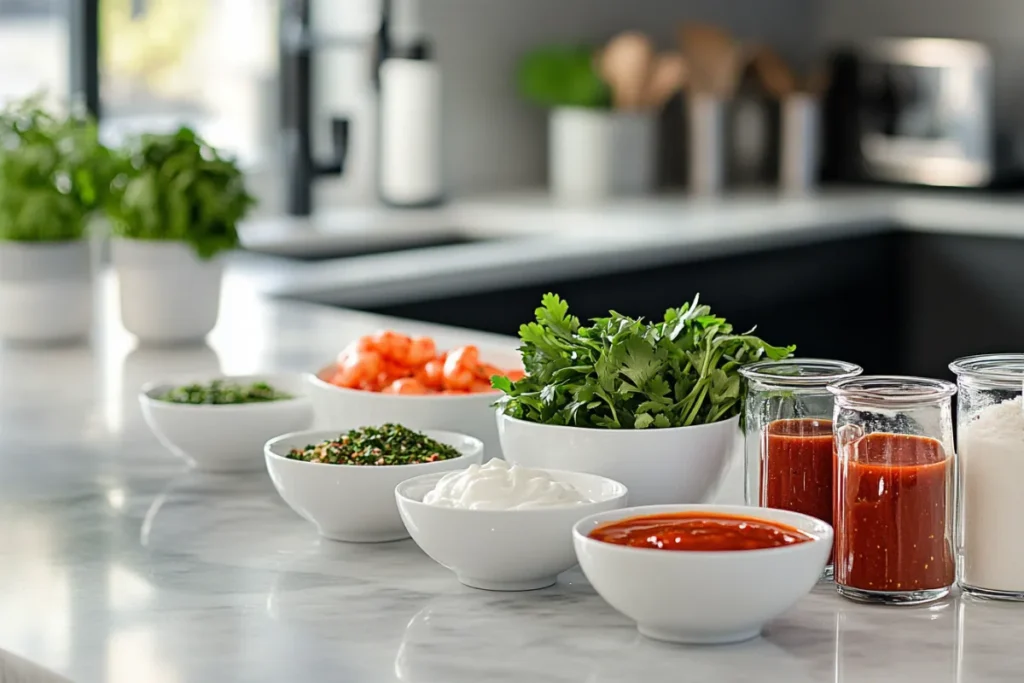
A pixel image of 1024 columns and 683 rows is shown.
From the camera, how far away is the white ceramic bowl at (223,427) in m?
1.49

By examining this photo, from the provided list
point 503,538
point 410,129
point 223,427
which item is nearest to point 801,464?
point 503,538

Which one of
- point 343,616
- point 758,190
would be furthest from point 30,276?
point 758,190

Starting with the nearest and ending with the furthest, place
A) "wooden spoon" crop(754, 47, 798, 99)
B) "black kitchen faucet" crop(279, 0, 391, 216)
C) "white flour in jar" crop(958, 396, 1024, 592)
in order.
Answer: "white flour in jar" crop(958, 396, 1024, 592) → "black kitchen faucet" crop(279, 0, 391, 216) → "wooden spoon" crop(754, 47, 798, 99)

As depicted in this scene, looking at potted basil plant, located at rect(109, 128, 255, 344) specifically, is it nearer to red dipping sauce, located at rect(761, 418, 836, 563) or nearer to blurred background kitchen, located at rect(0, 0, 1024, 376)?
blurred background kitchen, located at rect(0, 0, 1024, 376)

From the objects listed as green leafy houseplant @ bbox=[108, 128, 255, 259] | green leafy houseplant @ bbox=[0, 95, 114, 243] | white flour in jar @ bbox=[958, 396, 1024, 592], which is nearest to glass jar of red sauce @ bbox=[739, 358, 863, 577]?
white flour in jar @ bbox=[958, 396, 1024, 592]

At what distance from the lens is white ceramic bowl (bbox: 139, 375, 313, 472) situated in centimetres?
149

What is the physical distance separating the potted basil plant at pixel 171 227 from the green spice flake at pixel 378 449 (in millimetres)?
881

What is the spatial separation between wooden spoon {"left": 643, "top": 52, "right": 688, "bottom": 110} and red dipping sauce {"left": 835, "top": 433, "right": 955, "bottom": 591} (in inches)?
119

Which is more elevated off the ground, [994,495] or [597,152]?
[597,152]

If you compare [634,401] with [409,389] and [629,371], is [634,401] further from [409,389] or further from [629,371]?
[409,389]

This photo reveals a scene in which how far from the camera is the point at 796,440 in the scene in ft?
3.74

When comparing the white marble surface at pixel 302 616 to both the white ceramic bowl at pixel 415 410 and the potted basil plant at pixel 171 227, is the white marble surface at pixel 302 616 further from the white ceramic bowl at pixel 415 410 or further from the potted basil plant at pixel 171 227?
the potted basil plant at pixel 171 227

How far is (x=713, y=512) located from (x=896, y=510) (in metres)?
0.12

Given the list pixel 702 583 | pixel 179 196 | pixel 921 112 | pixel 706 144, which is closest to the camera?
pixel 702 583
